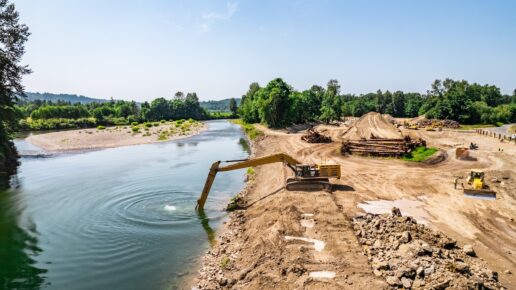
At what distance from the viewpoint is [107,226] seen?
20.5 meters

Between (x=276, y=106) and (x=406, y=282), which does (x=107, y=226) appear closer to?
(x=406, y=282)

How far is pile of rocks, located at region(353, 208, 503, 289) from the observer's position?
10883mm

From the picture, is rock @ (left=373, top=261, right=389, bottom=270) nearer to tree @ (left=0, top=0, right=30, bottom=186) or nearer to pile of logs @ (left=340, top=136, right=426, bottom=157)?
pile of logs @ (left=340, top=136, right=426, bottom=157)

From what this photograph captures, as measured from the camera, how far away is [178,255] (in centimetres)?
1678

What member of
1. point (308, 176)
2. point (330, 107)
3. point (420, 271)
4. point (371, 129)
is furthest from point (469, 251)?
point (330, 107)

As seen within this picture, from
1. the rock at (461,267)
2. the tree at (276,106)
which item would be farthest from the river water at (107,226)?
the tree at (276,106)

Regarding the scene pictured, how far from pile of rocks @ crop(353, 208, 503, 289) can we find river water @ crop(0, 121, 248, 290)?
875cm

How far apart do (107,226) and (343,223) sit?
1456 cm

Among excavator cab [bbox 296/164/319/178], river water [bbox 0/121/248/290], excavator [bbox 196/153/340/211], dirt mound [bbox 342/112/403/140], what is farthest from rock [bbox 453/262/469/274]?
dirt mound [bbox 342/112/403/140]

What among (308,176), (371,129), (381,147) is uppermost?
(371,129)

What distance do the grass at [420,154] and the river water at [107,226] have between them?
1810 centimetres

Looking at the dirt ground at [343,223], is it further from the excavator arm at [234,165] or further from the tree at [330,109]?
the tree at [330,109]

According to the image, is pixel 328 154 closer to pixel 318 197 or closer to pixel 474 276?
pixel 318 197

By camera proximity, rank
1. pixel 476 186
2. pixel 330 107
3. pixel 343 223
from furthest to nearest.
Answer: pixel 330 107 < pixel 476 186 < pixel 343 223
